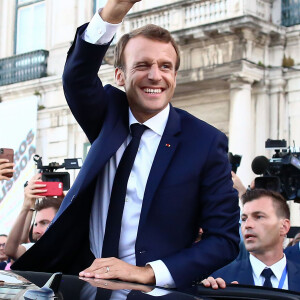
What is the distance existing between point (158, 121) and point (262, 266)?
2.04 metres

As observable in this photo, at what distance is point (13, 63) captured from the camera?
70.3ft

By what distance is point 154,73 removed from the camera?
282cm

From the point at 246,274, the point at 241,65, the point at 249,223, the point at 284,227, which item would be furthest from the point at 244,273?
the point at 241,65

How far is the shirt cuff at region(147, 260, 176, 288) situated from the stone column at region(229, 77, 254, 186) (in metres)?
13.1

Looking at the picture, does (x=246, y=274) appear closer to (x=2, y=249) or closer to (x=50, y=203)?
(x=50, y=203)

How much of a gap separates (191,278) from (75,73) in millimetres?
777

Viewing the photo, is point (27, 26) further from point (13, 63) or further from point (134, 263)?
point (134, 263)

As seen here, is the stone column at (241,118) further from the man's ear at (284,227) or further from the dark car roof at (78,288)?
the dark car roof at (78,288)

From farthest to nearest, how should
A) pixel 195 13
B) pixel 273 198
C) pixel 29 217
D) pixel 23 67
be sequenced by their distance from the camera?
pixel 23 67, pixel 195 13, pixel 29 217, pixel 273 198

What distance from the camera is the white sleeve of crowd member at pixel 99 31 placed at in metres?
2.68

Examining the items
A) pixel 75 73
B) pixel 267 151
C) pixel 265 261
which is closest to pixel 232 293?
pixel 75 73

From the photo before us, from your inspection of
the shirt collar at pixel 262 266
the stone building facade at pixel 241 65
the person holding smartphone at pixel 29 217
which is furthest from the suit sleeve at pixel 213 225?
the stone building facade at pixel 241 65

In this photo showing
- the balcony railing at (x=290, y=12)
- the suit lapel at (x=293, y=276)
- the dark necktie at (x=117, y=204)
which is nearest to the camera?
the dark necktie at (x=117, y=204)

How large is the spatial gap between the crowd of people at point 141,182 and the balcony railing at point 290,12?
1362cm
